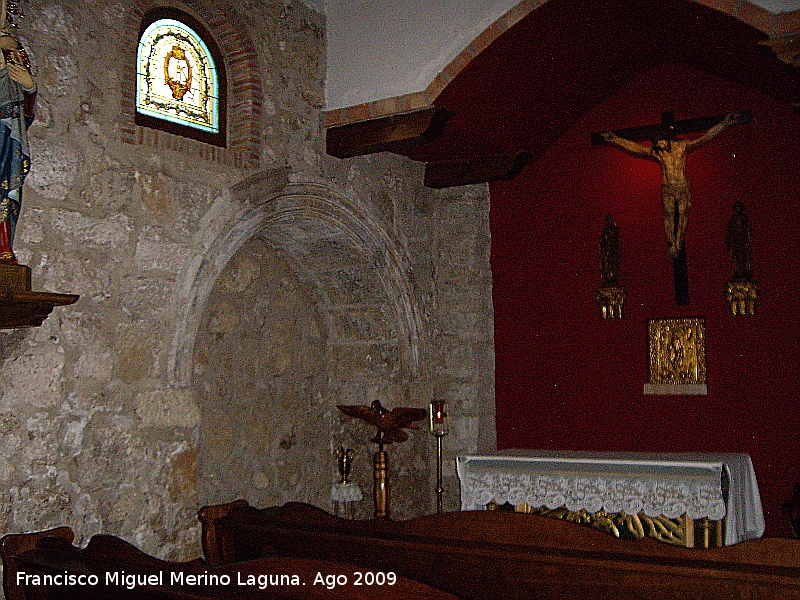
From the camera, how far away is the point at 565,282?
19.8ft

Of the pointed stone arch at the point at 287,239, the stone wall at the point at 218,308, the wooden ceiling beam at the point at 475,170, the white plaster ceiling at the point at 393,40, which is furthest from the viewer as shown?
the wooden ceiling beam at the point at 475,170

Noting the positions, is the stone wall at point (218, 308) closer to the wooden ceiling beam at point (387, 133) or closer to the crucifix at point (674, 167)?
the wooden ceiling beam at point (387, 133)

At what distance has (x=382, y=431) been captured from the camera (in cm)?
506

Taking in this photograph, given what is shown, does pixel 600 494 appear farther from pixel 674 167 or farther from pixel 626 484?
pixel 674 167

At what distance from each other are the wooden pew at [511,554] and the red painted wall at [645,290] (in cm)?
273

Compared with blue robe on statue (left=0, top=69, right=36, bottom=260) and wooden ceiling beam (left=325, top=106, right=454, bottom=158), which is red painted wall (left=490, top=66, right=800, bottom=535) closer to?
wooden ceiling beam (left=325, top=106, right=454, bottom=158)

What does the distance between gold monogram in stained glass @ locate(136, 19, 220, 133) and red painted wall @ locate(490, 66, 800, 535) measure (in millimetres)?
2571

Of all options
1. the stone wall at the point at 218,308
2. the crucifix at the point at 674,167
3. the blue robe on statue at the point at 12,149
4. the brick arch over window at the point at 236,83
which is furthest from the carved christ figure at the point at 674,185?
the blue robe on statue at the point at 12,149

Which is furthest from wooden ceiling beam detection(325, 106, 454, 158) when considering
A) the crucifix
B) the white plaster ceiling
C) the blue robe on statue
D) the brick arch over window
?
the blue robe on statue

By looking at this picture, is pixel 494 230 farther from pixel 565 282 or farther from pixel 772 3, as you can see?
pixel 772 3

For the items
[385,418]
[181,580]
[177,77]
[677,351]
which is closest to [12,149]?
[177,77]

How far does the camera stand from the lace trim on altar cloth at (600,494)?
4391mm

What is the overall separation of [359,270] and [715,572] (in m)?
3.63

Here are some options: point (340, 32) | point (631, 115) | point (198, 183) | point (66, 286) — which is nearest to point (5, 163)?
point (66, 286)
